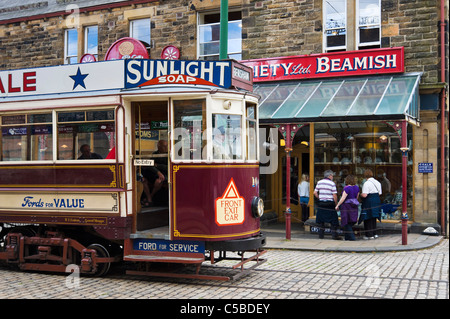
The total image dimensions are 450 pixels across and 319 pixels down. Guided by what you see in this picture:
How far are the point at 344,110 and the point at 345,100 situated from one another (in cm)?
61

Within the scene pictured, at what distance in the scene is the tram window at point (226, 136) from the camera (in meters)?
7.59

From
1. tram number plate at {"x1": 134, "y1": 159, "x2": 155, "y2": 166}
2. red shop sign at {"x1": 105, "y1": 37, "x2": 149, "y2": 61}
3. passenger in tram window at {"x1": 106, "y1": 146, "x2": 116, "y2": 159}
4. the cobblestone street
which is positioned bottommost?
the cobblestone street

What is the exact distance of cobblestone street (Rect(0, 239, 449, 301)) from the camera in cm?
703

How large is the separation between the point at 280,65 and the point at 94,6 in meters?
7.24

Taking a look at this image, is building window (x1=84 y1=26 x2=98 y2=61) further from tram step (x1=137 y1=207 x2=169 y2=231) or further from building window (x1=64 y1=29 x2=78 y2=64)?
tram step (x1=137 y1=207 x2=169 y2=231)

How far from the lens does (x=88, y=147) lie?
8.09 metres

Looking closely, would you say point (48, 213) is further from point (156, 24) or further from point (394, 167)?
point (156, 24)

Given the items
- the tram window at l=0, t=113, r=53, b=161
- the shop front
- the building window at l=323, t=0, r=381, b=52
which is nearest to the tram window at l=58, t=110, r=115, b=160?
the tram window at l=0, t=113, r=53, b=161

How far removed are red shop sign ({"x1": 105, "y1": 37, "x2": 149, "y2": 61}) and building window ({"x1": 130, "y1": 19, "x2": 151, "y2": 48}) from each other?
540 centimetres

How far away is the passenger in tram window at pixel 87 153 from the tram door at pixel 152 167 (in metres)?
0.63

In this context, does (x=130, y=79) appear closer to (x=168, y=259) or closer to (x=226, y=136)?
(x=226, y=136)

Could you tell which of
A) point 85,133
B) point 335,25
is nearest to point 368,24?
point 335,25

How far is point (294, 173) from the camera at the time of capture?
16.3 meters
